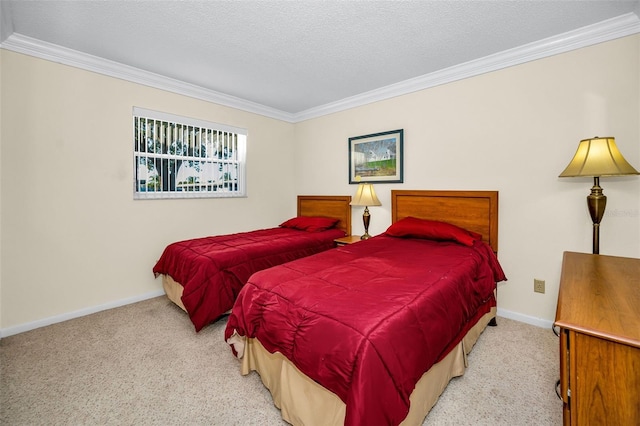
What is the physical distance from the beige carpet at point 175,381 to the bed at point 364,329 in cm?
14

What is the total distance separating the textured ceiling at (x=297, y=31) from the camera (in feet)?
6.67

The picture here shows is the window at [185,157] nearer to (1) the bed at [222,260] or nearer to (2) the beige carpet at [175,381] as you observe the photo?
(1) the bed at [222,260]

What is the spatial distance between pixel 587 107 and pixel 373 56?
184 centimetres

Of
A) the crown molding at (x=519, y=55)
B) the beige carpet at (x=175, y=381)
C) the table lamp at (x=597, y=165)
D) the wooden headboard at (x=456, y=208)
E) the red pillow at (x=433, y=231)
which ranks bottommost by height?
the beige carpet at (x=175, y=381)

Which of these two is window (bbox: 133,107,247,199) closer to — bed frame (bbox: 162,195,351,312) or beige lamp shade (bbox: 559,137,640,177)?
bed frame (bbox: 162,195,351,312)

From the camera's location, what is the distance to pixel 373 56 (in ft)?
8.98

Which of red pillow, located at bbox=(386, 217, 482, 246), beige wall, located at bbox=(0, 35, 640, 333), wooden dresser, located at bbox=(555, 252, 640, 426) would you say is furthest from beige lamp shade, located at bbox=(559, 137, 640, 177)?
wooden dresser, located at bbox=(555, 252, 640, 426)

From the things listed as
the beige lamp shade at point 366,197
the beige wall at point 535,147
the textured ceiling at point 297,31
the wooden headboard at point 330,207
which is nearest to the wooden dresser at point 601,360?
the beige wall at point 535,147

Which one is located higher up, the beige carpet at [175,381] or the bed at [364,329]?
the bed at [364,329]

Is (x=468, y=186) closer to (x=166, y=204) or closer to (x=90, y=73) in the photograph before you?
(x=166, y=204)

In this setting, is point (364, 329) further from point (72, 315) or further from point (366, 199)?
point (72, 315)

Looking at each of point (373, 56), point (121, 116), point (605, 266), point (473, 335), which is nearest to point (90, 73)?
point (121, 116)

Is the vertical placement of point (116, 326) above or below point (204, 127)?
below

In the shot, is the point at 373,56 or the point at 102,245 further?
the point at 102,245
